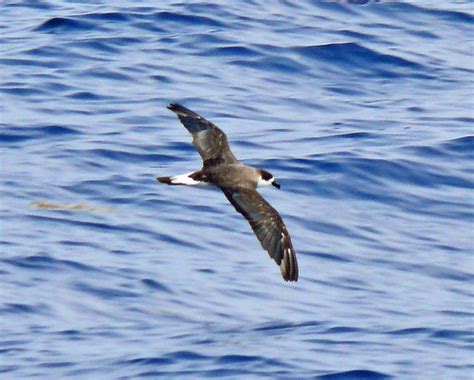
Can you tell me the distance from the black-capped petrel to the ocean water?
0.52 meters

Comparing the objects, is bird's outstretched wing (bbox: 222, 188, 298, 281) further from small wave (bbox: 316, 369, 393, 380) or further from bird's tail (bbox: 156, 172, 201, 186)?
small wave (bbox: 316, 369, 393, 380)

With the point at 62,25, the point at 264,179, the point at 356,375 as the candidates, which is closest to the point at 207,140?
the point at 264,179

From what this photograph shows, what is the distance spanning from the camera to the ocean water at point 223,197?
9.48 meters

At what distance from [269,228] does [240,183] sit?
0.54 metres

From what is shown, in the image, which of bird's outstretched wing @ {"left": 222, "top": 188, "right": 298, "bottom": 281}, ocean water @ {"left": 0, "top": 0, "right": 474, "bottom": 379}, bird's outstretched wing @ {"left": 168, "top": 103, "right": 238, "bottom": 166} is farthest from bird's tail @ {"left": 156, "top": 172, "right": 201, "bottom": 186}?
ocean water @ {"left": 0, "top": 0, "right": 474, "bottom": 379}

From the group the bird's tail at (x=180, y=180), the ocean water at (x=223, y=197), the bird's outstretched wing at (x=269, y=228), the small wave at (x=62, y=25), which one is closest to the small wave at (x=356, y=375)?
the ocean water at (x=223, y=197)

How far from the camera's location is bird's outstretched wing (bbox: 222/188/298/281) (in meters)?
9.91

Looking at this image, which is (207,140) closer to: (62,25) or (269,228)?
(269,228)

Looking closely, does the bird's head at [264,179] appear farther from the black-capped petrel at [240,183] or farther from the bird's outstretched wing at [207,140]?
the bird's outstretched wing at [207,140]

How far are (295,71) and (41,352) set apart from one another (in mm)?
7353

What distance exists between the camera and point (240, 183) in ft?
34.2

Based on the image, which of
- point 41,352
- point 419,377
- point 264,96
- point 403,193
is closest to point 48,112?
point 264,96

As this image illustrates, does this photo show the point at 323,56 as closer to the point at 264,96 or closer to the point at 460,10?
the point at 264,96

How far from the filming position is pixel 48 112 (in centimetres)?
1388
